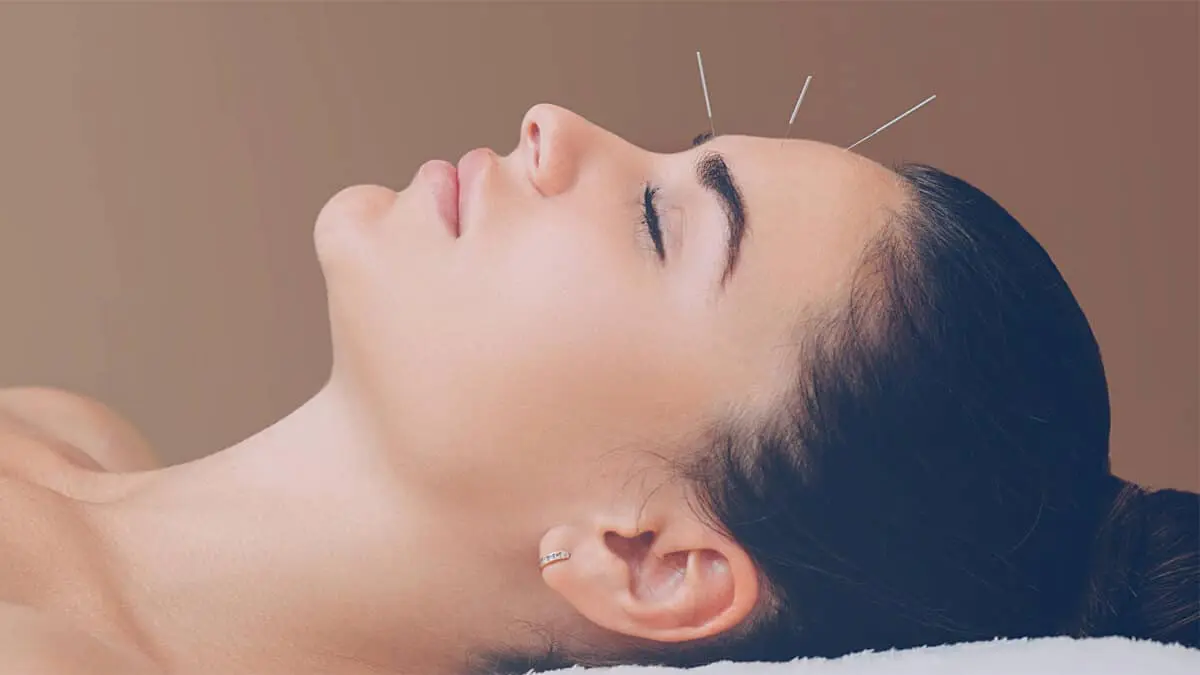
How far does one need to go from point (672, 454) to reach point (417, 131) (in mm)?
758

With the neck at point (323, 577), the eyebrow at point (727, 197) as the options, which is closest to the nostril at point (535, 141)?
the eyebrow at point (727, 197)

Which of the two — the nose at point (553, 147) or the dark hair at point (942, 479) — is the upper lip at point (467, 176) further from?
the dark hair at point (942, 479)

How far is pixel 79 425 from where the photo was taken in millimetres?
1171

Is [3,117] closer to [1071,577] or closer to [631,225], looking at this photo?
[631,225]

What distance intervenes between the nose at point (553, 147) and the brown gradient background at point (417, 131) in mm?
370

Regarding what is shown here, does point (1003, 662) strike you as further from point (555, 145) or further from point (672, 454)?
point (555, 145)

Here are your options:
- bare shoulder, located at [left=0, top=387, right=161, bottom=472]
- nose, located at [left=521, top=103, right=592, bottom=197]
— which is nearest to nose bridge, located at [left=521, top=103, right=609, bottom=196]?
nose, located at [left=521, top=103, right=592, bottom=197]

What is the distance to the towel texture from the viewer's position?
69 cm

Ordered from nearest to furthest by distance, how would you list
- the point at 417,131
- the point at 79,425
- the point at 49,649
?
the point at 49,649 → the point at 79,425 → the point at 417,131

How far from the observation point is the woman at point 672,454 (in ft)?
2.50

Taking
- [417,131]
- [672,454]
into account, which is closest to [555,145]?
[672,454]

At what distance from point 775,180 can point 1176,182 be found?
92cm

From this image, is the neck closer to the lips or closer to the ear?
the ear

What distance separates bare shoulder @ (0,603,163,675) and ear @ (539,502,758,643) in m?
0.31
